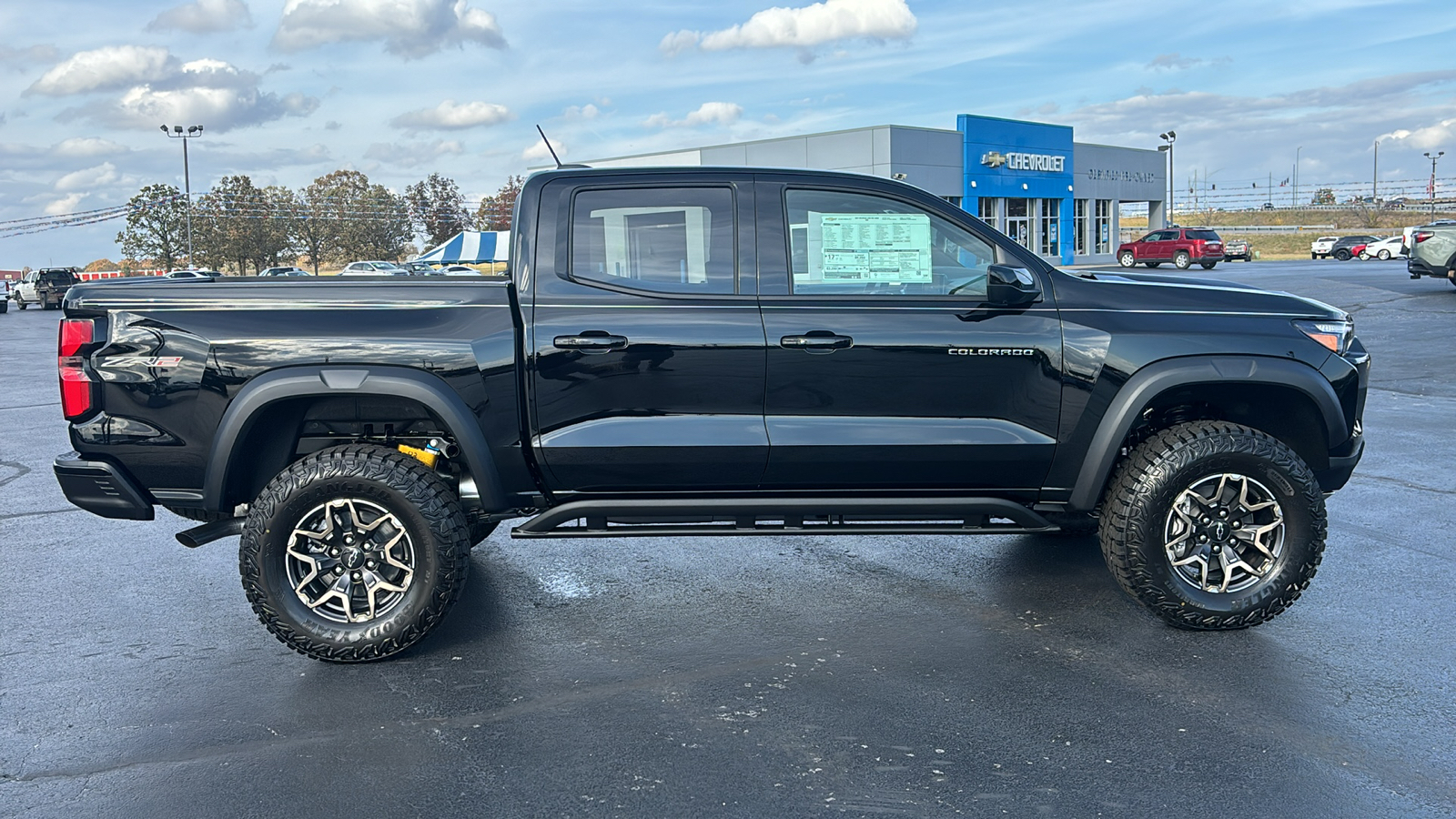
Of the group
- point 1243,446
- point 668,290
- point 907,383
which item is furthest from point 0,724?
point 1243,446

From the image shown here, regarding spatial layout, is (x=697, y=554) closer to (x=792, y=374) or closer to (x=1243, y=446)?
(x=792, y=374)

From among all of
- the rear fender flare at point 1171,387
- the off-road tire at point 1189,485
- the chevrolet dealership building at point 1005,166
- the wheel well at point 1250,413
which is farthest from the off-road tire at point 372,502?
the chevrolet dealership building at point 1005,166

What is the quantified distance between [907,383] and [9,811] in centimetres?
342

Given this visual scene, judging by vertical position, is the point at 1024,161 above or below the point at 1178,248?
above

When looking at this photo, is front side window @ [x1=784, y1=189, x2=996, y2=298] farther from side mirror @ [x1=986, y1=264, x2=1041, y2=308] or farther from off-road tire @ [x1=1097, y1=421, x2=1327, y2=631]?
off-road tire @ [x1=1097, y1=421, x2=1327, y2=631]

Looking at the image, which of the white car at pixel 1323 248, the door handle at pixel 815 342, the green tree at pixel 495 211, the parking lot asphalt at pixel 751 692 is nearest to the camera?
the parking lot asphalt at pixel 751 692

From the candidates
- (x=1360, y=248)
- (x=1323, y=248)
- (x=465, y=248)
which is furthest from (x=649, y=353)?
(x=1323, y=248)

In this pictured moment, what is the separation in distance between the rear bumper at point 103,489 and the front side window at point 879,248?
2878 mm

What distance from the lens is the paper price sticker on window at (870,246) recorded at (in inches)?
185

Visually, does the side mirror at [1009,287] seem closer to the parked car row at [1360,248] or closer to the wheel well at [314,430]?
the wheel well at [314,430]

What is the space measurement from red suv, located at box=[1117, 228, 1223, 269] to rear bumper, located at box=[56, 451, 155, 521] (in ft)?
154

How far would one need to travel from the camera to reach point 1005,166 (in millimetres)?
57375

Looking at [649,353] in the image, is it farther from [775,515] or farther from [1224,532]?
[1224,532]

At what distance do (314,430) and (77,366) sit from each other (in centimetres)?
93
